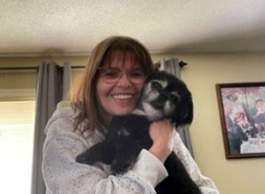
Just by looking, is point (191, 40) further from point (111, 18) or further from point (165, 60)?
point (111, 18)

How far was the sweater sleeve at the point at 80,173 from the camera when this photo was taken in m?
0.84

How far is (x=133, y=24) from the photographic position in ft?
7.83

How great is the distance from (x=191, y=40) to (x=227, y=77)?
46 centimetres

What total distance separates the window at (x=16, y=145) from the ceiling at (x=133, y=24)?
476 millimetres

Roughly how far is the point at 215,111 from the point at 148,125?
1.82 meters

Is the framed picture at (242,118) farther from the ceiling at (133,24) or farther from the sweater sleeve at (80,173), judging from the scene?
the sweater sleeve at (80,173)

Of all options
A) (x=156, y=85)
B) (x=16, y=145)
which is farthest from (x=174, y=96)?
(x=16, y=145)

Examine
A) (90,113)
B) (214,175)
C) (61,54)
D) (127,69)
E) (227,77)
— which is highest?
(61,54)

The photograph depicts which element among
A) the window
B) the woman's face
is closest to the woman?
the woman's face

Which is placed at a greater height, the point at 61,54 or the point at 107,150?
the point at 61,54

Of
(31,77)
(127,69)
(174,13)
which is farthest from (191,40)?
(127,69)

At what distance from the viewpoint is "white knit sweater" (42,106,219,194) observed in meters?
0.84

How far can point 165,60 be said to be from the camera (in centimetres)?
273

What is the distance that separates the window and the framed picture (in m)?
1.55
